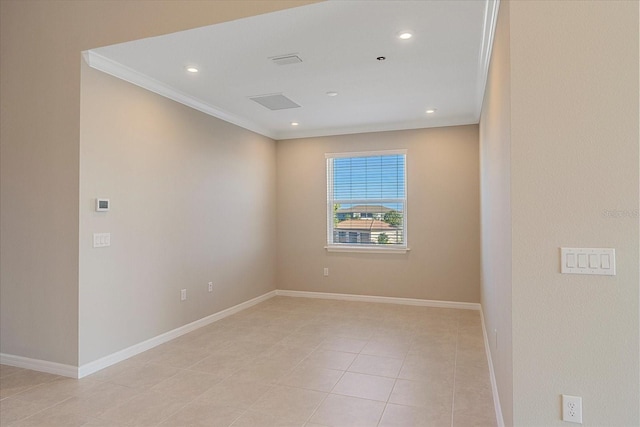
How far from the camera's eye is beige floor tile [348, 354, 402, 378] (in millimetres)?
3107

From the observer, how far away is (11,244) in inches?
129

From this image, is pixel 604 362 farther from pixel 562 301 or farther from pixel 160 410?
pixel 160 410

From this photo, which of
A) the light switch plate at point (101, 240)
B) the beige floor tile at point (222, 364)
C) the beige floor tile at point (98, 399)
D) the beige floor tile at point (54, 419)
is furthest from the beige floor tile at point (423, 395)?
the light switch plate at point (101, 240)

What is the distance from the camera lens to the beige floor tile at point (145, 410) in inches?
93.4

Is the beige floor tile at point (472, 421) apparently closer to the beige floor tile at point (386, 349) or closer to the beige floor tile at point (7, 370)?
the beige floor tile at point (386, 349)

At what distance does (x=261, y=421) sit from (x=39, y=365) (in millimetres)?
2122

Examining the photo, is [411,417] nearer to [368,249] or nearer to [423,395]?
[423,395]

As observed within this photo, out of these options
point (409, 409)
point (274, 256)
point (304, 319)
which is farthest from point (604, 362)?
point (274, 256)

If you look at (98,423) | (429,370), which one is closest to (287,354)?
(429,370)

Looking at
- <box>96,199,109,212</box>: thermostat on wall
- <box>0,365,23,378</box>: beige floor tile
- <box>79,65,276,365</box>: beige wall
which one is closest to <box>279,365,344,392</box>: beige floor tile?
<box>79,65,276,365</box>: beige wall

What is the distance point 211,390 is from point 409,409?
1421 mm

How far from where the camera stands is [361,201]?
18.9 feet

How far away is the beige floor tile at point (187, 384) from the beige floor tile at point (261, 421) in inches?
19.9

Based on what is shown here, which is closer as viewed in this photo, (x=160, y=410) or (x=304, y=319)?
(x=160, y=410)
